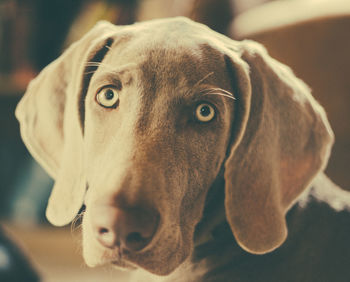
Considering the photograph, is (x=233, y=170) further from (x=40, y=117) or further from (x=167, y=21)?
(x=40, y=117)

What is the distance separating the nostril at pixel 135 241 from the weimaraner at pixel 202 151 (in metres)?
0.06

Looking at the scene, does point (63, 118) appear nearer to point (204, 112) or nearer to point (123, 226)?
point (204, 112)

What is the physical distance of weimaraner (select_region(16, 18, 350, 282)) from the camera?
100cm

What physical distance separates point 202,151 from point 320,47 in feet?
2.56

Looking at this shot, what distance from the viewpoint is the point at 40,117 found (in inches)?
48.4

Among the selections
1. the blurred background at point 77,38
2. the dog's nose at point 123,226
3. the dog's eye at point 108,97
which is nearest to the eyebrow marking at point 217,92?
the dog's eye at point 108,97

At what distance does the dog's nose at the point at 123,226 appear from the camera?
81 centimetres

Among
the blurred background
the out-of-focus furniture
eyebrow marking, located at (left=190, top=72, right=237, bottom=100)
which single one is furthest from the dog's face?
the out-of-focus furniture

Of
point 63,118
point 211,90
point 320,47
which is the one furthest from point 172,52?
point 320,47

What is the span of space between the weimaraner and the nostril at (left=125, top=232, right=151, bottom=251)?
6 cm

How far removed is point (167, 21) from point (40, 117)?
1.38 ft

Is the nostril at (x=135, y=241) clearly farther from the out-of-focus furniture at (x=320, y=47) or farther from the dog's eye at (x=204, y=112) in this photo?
the out-of-focus furniture at (x=320, y=47)

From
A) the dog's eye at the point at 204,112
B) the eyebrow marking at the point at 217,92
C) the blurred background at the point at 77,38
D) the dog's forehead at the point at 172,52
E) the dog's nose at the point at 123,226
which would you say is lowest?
the blurred background at the point at 77,38

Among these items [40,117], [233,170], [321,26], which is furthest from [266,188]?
[321,26]
